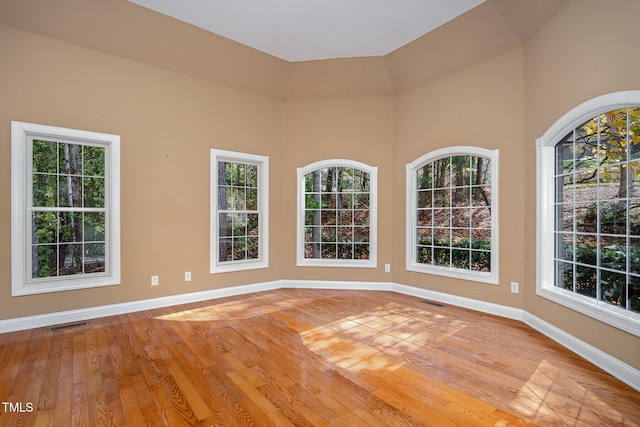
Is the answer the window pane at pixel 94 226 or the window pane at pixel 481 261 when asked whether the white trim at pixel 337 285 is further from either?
the window pane at pixel 94 226

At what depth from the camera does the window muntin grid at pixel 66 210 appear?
11.8 feet

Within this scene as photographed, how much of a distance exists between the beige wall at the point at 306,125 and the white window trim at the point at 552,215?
9cm

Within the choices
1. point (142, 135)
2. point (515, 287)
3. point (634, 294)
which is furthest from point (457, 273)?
point (142, 135)

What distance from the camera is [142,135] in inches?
165

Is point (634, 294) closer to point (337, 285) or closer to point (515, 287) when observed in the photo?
point (515, 287)

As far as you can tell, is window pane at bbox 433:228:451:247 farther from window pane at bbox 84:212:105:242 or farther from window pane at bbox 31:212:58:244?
window pane at bbox 31:212:58:244

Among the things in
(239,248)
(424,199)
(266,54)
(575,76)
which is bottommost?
(239,248)

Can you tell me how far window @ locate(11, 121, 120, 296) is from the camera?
3.44 m

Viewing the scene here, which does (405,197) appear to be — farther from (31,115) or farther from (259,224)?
(31,115)

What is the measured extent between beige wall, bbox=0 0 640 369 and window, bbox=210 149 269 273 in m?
0.14

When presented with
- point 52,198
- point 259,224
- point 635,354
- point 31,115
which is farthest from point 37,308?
point 635,354

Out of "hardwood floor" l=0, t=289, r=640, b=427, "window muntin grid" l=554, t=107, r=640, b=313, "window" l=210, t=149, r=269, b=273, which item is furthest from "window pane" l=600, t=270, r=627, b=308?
"window" l=210, t=149, r=269, b=273

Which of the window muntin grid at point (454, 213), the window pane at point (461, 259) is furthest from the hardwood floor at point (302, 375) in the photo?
Answer: the window muntin grid at point (454, 213)

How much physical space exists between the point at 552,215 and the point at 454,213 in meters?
1.29
